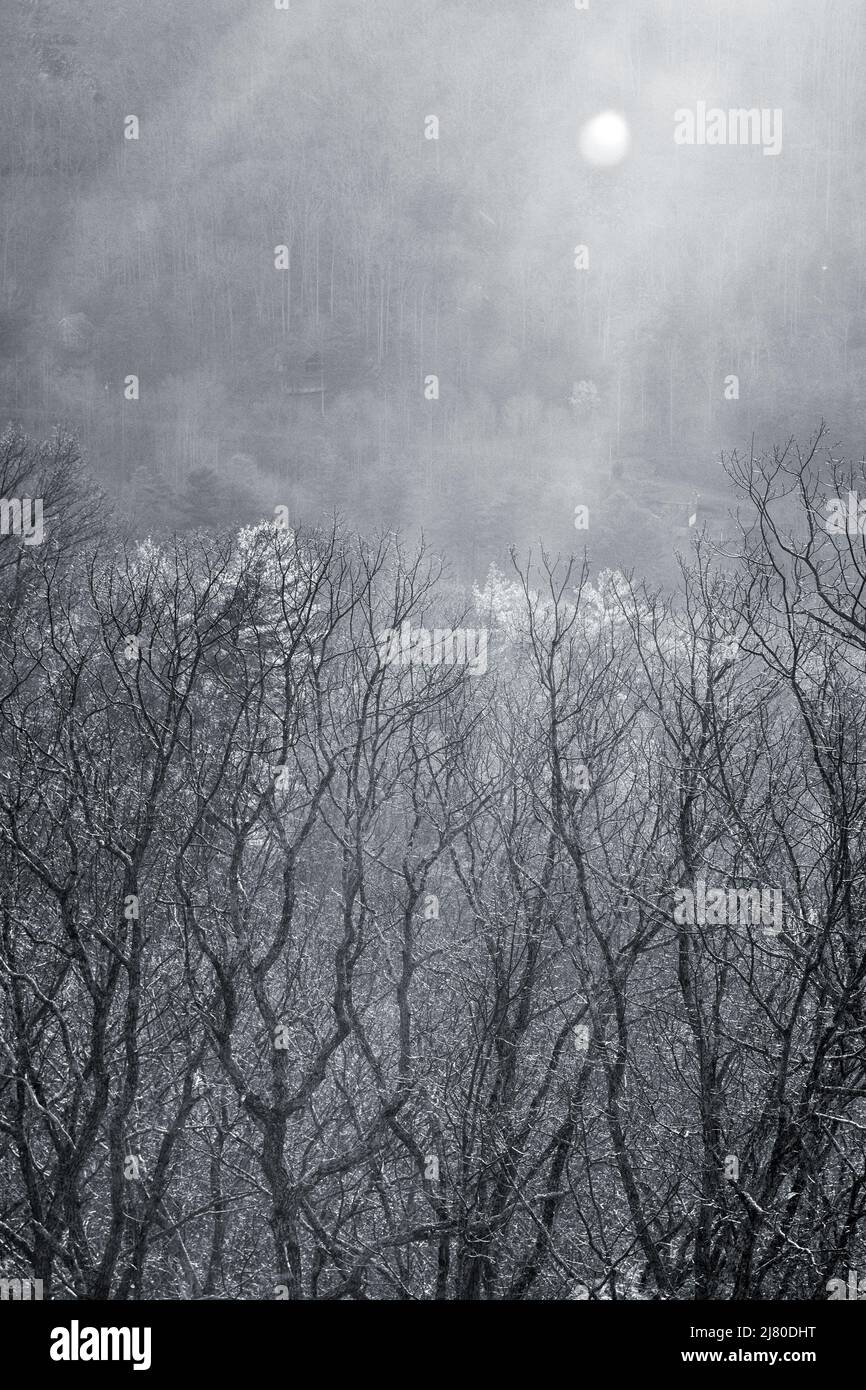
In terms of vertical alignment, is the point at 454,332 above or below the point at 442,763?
above

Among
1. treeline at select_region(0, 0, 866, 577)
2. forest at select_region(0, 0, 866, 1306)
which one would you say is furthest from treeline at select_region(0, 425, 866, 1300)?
treeline at select_region(0, 0, 866, 577)

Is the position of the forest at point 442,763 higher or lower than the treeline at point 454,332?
lower

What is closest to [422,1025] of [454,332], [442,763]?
[442,763]

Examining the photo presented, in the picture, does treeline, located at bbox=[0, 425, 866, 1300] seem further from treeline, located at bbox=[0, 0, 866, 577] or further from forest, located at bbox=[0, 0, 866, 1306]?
treeline, located at bbox=[0, 0, 866, 577]

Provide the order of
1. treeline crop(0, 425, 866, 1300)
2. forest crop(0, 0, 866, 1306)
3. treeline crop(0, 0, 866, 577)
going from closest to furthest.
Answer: treeline crop(0, 425, 866, 1300)
forest crop(0, 0, 866, 1306)
treeline crop(0, 0, 866, 577)

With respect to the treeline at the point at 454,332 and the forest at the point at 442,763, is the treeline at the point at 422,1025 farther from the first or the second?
the treeline at the point at 454,332

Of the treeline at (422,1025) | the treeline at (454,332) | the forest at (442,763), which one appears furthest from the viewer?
the treeline at (454,332)

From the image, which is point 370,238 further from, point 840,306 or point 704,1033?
point 704,1033

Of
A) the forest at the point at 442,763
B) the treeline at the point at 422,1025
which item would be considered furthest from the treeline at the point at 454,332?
the treeline at the point at 422,1025

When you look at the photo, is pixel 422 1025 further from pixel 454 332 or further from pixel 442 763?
pixel 454 332

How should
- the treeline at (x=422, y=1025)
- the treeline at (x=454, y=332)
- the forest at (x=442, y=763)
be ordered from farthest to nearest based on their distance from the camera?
the treeline at (x=454, y=332), the forest at (x=442, y=763), the treeline at (x=422, y=1025)

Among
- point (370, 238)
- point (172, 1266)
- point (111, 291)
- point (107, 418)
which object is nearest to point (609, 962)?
point (172, 1266)

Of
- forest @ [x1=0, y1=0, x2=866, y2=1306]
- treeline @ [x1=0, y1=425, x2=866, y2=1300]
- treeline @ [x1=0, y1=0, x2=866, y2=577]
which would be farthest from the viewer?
treeline @ [x1=0, y1=0, x2=866, y2=577]
